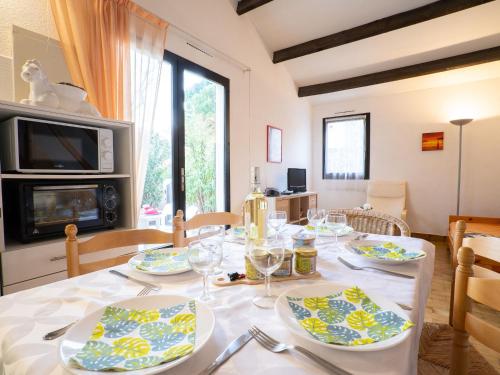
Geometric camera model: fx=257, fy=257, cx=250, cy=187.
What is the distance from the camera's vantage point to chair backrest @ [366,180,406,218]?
4141mm

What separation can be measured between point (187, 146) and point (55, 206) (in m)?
1.55

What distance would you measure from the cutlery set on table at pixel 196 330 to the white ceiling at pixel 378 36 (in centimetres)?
350

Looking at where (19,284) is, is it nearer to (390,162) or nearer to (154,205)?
(154,205)

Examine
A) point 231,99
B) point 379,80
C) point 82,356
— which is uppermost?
point 379,80

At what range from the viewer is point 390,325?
504mm

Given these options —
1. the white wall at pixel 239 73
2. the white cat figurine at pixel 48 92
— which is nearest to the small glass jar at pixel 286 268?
the white cat figurine at pixel 48 92

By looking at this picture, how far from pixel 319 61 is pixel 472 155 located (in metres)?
2.68

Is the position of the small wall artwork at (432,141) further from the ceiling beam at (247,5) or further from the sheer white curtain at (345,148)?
the ceiling beam at (247,5)

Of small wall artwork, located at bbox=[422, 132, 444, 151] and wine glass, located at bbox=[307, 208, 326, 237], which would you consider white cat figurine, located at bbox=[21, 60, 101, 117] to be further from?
small wall artwork, located at bbox=[422, 132, 444, 151]

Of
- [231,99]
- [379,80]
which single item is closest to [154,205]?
[231,99]

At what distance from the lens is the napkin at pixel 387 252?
899 mm

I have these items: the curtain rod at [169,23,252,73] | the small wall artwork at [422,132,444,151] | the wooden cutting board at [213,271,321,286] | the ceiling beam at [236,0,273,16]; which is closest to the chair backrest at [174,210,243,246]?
the wooden cutting board at [213,271,321,286]

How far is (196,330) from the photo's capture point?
19.8 inches

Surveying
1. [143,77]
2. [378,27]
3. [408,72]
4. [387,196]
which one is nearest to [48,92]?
[143,77]
